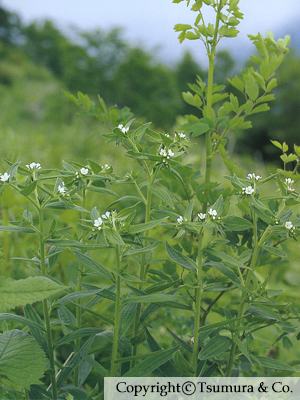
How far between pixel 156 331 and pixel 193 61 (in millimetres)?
15498

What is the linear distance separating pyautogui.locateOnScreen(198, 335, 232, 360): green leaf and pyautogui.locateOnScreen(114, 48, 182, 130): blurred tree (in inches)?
366

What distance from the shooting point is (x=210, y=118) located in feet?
1.67

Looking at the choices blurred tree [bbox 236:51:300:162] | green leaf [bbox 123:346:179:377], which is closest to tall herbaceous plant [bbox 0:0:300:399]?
green leaf [bbox 123:346:179:377]

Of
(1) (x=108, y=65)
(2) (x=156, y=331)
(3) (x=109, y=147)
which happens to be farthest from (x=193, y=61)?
(2) (x=156, y=331)

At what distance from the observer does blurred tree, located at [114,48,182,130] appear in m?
9.61

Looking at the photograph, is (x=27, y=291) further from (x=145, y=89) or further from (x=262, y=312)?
(x=145, y=89)

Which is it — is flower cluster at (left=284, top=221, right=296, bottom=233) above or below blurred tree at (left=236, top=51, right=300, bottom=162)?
below

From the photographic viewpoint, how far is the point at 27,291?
13.2 inches

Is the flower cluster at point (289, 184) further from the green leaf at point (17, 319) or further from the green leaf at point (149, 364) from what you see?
the green leaf at point (17, 319)

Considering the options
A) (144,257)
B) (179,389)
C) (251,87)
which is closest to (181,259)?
(144,257)

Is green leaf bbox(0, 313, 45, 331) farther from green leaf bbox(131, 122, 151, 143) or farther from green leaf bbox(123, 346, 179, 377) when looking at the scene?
green leaf bbox(131, 122, 151, 143)

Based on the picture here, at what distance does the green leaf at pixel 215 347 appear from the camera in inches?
15.0

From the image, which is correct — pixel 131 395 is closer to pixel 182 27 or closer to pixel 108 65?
pixel 182 27

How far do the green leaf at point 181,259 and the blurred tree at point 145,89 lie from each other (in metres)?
9.28
